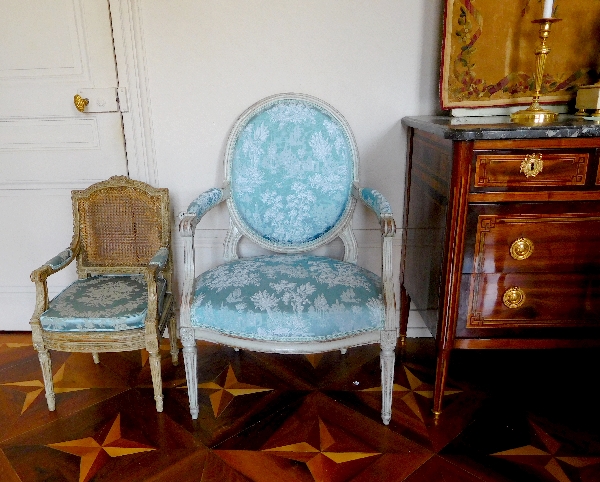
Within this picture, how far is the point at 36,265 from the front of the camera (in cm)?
200

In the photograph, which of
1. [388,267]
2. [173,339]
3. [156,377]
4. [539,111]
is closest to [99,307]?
[156,377]

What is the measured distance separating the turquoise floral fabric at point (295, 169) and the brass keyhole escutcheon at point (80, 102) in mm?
610

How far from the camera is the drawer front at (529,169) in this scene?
48.3 inches

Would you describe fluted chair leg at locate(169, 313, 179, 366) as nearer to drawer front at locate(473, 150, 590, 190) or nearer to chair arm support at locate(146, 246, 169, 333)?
chair arm support at locate(146, 246, 169, 333)

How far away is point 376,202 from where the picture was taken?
1.47 metres

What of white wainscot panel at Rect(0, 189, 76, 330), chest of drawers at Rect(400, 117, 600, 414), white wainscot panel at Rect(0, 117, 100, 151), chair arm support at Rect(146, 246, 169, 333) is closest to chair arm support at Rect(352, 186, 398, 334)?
chest of drawers at Rect(400, 117, 600, 414)

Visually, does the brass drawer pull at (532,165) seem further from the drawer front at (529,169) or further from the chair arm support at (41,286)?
the chair arm support at (41,286)

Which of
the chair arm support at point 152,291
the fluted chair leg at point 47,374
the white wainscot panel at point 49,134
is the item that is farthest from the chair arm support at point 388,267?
the white wainscot panel at point 49,134

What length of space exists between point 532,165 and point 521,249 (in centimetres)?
23

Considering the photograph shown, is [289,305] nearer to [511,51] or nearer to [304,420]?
[304,420]

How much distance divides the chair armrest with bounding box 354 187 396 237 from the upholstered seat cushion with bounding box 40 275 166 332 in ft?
2.52

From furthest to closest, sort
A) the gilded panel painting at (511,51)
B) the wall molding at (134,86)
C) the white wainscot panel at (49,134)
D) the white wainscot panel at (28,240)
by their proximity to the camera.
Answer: the white wainscot panel at (28,240)
the white wainscot panel at (49,134)
the wall molding at (134,86)
the gilded panel painting at (511,51)

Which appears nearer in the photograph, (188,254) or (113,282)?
(188,254)

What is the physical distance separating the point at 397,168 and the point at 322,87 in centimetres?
41
